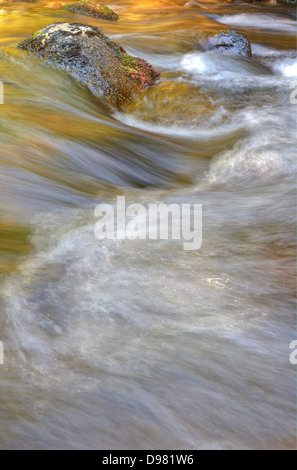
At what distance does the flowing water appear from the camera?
212cm

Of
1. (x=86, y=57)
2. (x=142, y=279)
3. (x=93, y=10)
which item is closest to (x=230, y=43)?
(x=86, y=57)

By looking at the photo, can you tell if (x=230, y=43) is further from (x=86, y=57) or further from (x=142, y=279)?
(x=142, y=279)

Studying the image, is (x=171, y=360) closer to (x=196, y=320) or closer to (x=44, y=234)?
(x=196, y=320)

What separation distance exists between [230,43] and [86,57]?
3.66 metres

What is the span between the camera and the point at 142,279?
3.08 m

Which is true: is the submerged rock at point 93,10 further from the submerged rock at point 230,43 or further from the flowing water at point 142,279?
the flowing water at point 142,279

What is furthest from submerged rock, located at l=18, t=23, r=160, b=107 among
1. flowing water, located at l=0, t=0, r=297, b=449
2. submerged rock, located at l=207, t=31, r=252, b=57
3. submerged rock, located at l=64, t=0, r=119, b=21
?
submerged rock, located at l=64, t=0, r=119, b=21

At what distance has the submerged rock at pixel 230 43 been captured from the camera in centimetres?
945

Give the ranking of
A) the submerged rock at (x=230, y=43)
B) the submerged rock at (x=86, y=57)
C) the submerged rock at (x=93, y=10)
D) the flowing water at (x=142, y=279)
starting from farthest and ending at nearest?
1. the submerged rock at (x=93, y=10)
2. the submerged rock at (x=230, y=43)
3. the submerged rock at (x=86, y=57)
4. the flowing water at (x=142, y=279)

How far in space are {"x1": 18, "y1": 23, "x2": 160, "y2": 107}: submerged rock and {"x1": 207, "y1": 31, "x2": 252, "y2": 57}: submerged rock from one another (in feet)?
9.39

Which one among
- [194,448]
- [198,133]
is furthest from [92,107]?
[194,448]

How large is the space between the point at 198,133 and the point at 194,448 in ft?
16.1

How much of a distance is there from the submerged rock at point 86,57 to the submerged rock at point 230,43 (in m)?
2.86

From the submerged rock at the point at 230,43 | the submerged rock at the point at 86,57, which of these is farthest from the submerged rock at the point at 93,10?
the submerged rock at the point at 86,57
